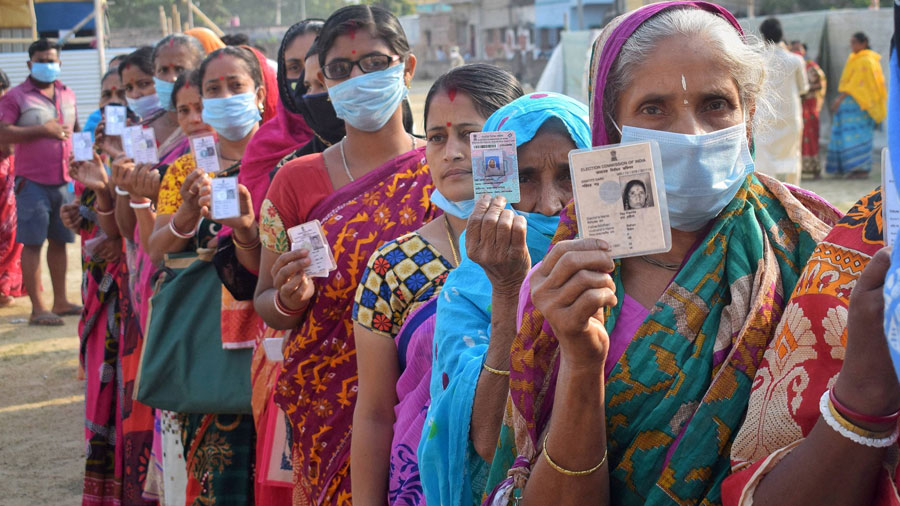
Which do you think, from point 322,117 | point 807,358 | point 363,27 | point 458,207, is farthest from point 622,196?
point 322,117

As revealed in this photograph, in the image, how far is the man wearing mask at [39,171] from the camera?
30.6ft

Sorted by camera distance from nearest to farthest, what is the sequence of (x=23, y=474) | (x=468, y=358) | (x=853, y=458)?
(x=853, y=458) → (x=468, y=358) → (x=23, y=474)

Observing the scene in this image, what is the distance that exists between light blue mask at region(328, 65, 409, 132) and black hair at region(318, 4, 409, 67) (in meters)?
0.14

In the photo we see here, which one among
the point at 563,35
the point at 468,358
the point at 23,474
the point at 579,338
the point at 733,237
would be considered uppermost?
the point at 563,35

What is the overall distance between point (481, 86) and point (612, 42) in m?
0.88

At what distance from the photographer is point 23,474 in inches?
237

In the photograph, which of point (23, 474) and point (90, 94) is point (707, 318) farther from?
point (90, 94)

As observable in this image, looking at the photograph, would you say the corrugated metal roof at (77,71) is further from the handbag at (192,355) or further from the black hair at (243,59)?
the handbag at (192,355)

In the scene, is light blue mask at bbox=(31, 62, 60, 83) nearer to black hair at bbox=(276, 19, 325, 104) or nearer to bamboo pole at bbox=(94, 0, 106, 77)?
black hair at bbox=(276, 19, 325, 104)

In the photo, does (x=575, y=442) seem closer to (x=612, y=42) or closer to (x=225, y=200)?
(x=612, y=42)

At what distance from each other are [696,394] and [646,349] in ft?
0.38

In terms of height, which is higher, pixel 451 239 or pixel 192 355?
pixel 451 239

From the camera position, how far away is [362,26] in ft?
11.0

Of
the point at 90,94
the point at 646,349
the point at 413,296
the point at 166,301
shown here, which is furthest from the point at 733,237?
the point at 90,94
